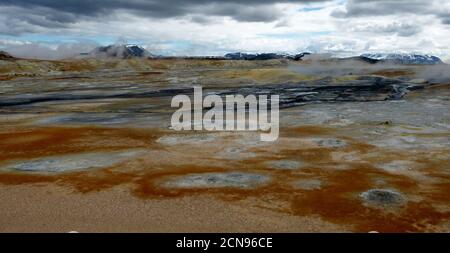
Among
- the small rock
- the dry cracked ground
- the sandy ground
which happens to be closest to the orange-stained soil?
the dry cracked ground

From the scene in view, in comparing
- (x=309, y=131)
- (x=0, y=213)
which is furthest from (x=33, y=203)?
(x=309, y=131)

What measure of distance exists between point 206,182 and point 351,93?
118 ft

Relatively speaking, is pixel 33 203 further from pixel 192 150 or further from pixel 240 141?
pixel 240 141

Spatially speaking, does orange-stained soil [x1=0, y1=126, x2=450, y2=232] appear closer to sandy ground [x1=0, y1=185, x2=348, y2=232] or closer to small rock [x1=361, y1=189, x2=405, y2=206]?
small rock [x1=361, y1=189, x2=405, y2=206]

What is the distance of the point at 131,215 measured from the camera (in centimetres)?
1328

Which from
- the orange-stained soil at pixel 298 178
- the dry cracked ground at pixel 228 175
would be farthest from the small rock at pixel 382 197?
the orange-stained soil at pixel 298 178

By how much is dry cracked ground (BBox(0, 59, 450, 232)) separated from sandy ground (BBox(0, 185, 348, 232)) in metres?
0.03

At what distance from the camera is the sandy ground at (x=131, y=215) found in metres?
12.3

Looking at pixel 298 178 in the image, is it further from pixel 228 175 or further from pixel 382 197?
pixel 382 197

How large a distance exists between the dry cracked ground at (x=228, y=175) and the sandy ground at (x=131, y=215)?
32 mm

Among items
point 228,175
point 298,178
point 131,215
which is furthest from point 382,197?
point 131,215

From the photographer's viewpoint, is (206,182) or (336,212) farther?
(206,182)

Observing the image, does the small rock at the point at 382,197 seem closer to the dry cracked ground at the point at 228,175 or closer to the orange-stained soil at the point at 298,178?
the dry cracked ground at the point at 228,175

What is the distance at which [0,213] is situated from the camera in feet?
45.0
